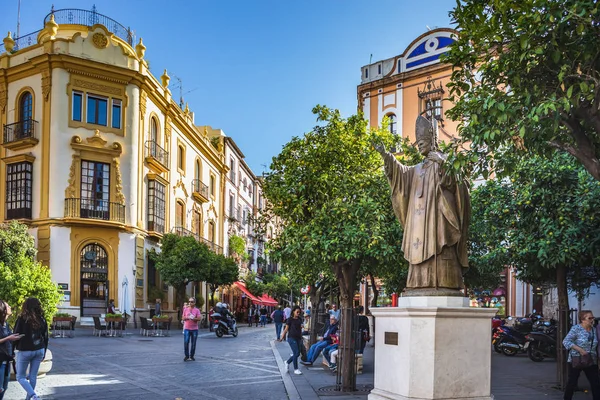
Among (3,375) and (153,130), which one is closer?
(3,375)

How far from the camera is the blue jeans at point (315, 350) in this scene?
47.7 feet

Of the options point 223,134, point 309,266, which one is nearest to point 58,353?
point 309,266

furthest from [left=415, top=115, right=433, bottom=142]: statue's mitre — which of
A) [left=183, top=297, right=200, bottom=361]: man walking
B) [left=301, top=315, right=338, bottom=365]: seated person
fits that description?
[left=183, top=297, right=200, bottom=361]: man walking

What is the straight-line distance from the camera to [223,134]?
164 feet

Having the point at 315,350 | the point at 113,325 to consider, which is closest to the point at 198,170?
the point at 113,325

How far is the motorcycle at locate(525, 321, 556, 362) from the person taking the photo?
59.8 feet

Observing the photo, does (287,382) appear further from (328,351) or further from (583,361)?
(583,361)

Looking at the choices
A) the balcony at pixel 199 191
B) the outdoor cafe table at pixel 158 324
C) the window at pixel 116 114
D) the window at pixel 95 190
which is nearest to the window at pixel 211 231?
the balcony at pixel 199 191

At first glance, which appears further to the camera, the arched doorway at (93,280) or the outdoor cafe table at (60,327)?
the arched doorway at (93,280)

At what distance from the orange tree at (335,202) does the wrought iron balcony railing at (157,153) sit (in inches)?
740

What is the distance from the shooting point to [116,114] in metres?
31.2

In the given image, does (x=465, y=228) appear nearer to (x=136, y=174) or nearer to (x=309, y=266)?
(x=309, y=266)

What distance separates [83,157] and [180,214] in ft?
31.1

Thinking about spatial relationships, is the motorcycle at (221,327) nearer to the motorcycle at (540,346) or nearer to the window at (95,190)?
the window at (95,190)
